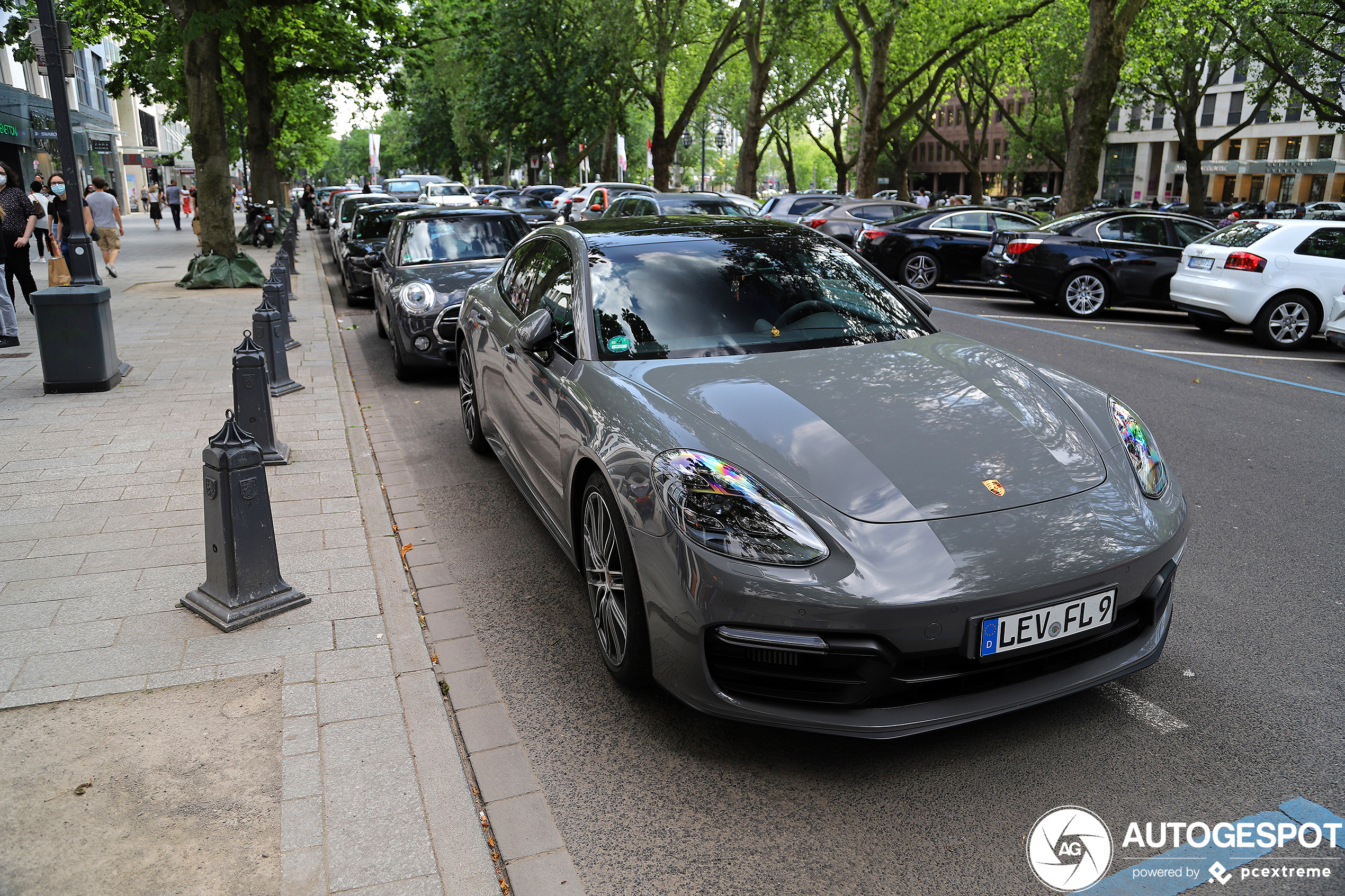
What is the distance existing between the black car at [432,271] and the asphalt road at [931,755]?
4.15 metres

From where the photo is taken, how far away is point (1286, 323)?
11.2 meters

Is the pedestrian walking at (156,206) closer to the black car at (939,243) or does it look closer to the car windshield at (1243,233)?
the black car at (939,243)

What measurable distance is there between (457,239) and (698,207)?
8.34 metres

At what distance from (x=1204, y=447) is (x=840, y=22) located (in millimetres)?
26810

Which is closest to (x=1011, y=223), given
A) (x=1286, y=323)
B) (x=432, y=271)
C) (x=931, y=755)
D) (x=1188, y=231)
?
(x=1188, y=231)

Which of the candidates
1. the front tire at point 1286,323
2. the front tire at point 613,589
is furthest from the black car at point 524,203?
the front tire at point 613,589

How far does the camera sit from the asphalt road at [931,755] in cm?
271

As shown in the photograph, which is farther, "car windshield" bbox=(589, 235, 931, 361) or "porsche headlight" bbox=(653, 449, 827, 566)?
"car windshield" bbox=(589, 235, 931, 361)

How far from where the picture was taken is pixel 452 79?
52.8 m

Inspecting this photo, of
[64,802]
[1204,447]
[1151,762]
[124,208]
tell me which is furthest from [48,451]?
[124,208]

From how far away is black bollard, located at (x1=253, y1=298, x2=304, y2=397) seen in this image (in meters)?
8.10

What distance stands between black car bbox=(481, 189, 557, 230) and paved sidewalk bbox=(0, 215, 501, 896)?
18.4 m

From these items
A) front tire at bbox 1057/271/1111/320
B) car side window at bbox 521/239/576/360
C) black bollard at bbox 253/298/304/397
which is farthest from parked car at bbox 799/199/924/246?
car side window at bbox 521/239/576/360

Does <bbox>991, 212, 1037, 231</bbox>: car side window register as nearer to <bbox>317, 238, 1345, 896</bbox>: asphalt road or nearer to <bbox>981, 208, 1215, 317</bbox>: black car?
<bbox>981, 208, 1215, 317</bbox>: black car
